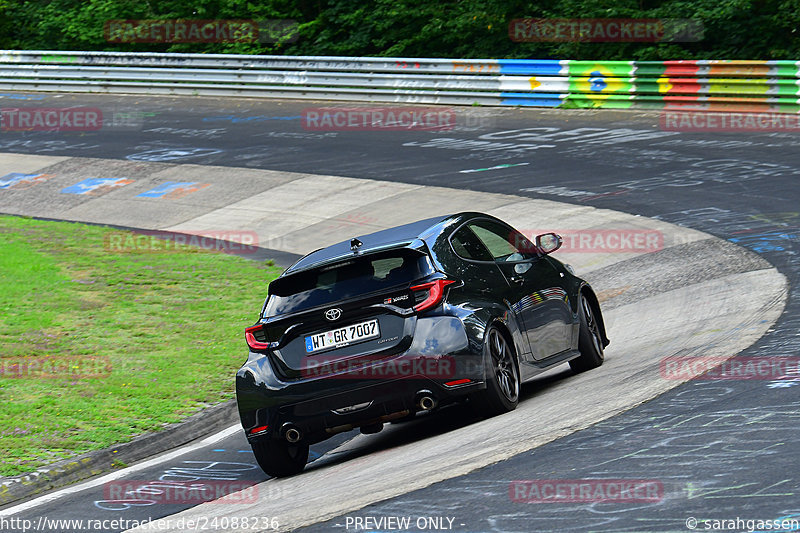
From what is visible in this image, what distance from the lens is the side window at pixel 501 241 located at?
30.1 ft

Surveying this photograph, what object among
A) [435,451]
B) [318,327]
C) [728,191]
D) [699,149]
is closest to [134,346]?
[318,327]

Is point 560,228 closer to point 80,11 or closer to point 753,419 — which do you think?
point 753,419

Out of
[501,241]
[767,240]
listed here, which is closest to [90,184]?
[767,240]

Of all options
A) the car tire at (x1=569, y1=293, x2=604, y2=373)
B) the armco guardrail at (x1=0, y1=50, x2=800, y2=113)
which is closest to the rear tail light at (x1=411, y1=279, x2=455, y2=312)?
the car tire at (x1=569, y1=293, x2=604, y2=373)

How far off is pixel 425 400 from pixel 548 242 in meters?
2.37

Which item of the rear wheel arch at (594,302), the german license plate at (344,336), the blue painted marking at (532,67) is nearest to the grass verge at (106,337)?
the german license plate at (344,336)

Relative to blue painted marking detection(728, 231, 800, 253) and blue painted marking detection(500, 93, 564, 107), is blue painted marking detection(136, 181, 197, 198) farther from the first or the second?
blue painted marking detection(728, 231, 800, 253)

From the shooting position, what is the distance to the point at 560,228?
1711cm

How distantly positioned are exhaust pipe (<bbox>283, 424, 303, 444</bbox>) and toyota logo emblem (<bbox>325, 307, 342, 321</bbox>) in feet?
2.56

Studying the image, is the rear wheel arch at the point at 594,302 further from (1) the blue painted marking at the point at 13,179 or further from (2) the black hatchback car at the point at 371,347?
(1) the blue painted marking at the point at 13,179

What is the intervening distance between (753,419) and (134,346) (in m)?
7.25

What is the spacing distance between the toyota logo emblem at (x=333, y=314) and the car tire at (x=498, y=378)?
1019 millimetres

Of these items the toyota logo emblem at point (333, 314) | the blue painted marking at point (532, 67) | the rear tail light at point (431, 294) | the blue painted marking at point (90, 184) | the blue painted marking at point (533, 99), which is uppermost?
the rear tail light at point (431, 294)

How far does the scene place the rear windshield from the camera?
8016 mm
